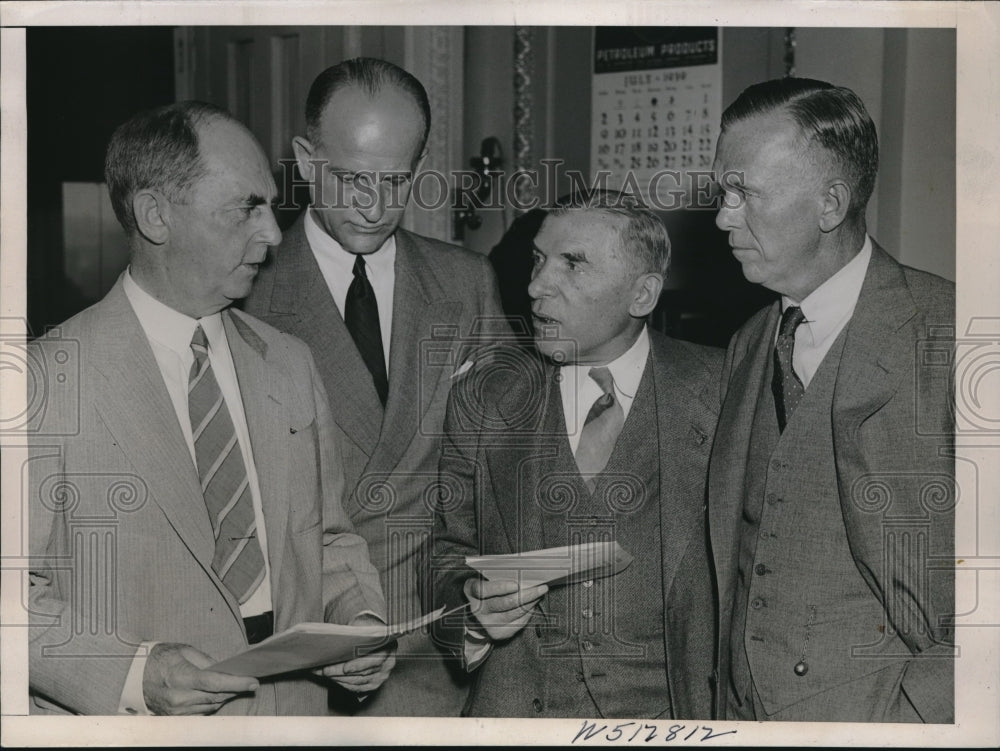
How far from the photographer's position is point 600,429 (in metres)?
1.98

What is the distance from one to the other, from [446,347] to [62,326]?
0.68m

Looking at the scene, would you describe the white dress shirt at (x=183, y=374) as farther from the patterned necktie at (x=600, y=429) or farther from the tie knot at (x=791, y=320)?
the tie knot at (x=791, y=320)

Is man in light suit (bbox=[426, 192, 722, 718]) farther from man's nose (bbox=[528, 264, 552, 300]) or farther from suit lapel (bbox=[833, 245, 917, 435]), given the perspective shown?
suit lapel (bbox=[833, 245, 917, 435])

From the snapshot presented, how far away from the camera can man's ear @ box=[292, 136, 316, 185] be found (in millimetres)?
2047

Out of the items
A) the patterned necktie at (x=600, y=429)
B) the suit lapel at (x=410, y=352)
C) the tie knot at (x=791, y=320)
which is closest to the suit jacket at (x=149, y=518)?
the suit lapel at (x=410, y=352)

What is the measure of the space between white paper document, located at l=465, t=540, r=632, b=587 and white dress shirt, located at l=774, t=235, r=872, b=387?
451 mm

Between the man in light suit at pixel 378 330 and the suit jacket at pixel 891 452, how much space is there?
0.49 metres

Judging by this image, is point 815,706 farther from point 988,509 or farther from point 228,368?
point 228,368

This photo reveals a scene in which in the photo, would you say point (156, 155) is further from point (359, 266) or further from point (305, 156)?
point (359, 266)

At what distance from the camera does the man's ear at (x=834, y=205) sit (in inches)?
75.1

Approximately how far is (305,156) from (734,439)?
3.03ft

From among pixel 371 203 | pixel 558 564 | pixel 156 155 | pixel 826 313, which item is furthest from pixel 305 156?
pixel 826 313

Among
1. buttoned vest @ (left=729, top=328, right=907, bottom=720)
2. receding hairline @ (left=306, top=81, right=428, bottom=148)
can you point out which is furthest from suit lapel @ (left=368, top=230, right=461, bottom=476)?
buttoned vest @ (left=729, top=328, right=907, bottom=720)

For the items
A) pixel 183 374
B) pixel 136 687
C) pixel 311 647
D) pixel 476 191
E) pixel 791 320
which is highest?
pixel 476 191
